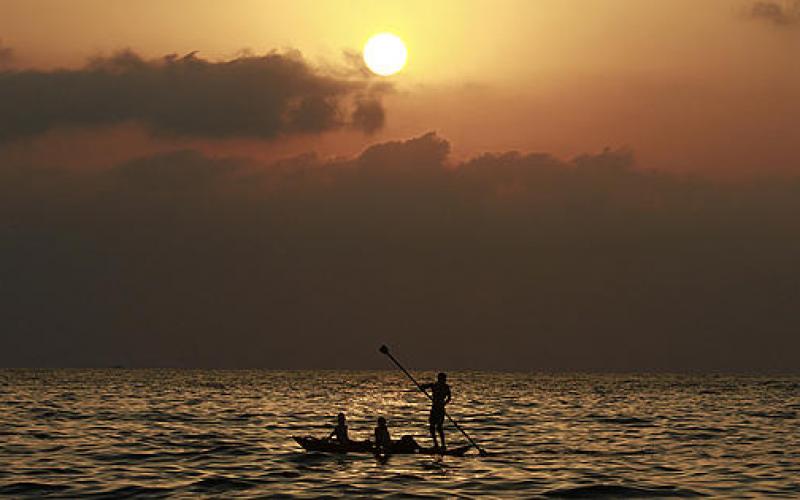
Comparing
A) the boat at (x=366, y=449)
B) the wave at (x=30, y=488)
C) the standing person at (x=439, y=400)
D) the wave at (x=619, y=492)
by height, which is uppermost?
the standing person at (x=439, y=400)

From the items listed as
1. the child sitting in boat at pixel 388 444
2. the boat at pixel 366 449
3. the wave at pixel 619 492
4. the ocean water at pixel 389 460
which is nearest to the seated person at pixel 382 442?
the child sitting in boat at pixel 388 444

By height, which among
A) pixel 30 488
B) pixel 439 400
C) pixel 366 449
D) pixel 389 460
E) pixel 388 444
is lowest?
pixel 30 488

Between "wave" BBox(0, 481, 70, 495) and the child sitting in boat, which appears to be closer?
"wave" BBox(0, 481, 70, 495)

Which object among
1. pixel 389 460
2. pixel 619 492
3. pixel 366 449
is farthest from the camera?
pixel 366 449

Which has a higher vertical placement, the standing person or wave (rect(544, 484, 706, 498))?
the standing person

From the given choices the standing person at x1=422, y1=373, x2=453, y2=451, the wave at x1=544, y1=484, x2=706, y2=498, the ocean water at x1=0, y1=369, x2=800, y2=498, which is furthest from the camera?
the standing person at x1=422, y1=373, x2=453, y2=451

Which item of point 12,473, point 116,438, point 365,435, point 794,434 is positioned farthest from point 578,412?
point 12,473

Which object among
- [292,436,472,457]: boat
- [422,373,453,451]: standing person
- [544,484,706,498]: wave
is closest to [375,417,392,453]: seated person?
[292,436,472,457]: boat

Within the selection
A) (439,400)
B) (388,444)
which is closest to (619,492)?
(439,400)

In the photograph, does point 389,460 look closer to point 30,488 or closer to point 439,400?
point 439,400

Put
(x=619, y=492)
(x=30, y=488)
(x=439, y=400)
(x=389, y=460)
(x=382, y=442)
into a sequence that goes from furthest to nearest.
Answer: (x=439, y=400) → (x=389, y=460) → (x=382, y=442) → (x=619, y=492) → (x=30, y=488)

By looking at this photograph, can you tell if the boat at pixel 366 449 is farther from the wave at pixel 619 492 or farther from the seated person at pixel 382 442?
the wave at pixel 619 492

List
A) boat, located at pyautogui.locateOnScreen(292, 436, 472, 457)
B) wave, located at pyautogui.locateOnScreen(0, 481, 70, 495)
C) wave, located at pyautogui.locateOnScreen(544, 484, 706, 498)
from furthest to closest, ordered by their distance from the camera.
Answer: boat, located at pyautogui.locateOnScreen(292, 436, 472, 457) → wave, located at pyautogui.locateOnScreen(544, 484, 706, 498) → wave, located at pyautogui.locateOnScreen(0, 481, 70, 495)

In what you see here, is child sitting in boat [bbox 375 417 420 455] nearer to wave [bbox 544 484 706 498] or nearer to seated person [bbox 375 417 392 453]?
seated person [bbox 375 417 392 453]
